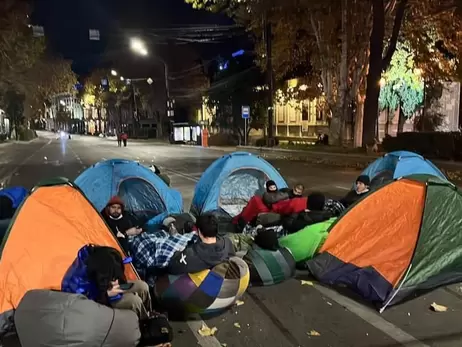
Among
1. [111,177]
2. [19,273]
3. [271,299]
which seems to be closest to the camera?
[19,273]

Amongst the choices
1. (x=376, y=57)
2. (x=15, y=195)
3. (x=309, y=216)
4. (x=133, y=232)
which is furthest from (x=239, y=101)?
(x=133, y=232)

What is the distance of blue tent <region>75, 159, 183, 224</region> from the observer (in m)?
8.17

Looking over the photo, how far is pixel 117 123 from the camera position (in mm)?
77875

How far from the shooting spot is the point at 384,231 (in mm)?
5516

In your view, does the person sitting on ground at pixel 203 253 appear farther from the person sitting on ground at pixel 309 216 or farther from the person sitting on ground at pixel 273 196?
the person sitting on ground at pixel 273 196

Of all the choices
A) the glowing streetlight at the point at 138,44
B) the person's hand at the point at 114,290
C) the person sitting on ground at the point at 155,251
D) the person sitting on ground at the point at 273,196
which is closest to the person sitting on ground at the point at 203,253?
the person sitting on ground at the point at 155,251

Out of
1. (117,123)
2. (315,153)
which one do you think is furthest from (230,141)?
(117,123)

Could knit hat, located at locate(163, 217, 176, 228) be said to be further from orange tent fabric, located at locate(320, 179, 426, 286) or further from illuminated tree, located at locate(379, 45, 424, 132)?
illuminated tree, located at locate(379, 45, 424, 132)

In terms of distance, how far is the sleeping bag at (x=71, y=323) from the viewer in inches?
150

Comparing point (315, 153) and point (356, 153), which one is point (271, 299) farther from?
point (315, 153)

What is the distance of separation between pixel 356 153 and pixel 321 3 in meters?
7.15

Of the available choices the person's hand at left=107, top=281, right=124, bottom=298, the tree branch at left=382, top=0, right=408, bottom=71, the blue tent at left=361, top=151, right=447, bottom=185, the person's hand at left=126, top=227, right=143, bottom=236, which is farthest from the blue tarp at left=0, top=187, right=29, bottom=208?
the tree branch at left=382, top=0, right=408, bottom=71

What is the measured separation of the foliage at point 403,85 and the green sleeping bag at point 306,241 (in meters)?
21.0

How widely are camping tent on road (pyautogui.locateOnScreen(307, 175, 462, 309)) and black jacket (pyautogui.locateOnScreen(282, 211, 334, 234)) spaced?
809 millimetres
